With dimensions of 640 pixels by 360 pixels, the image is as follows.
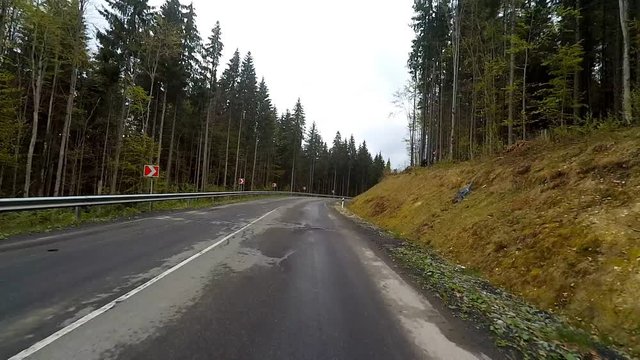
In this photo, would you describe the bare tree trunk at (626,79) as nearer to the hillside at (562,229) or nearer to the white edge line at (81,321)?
the hillside at (562,229)

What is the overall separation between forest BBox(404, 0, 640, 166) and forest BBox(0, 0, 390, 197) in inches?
818

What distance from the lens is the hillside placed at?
5594mm

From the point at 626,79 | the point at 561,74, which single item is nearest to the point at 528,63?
the point at 561,74

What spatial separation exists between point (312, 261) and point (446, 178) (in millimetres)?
12587

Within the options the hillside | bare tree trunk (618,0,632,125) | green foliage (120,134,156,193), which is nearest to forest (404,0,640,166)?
bare tree trunk (618,0,632,125)

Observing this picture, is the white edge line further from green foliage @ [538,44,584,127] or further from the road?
green foliage @ [538,44,584,127]

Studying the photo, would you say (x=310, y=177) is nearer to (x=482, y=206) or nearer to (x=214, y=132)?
(x=214, y=132)

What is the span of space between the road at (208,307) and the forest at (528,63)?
11212 mm

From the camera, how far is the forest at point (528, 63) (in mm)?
19438

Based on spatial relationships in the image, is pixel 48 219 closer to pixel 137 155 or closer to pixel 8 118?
pixel 8 118

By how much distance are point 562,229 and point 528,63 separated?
21.3m

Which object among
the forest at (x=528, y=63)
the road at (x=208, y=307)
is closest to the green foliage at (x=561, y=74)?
the forest at (x=528, y=63)

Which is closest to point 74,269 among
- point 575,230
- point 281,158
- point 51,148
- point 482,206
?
point 575,230

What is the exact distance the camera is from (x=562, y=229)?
768 cm
